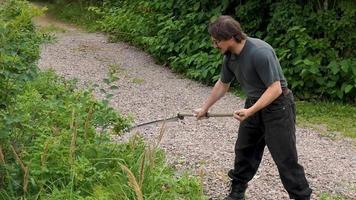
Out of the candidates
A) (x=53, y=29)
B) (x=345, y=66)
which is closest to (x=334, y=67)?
(x=345, y=66)

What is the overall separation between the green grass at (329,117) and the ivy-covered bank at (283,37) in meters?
0.29

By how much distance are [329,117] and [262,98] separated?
4.93 meters

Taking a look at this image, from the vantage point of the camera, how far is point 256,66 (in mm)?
4504

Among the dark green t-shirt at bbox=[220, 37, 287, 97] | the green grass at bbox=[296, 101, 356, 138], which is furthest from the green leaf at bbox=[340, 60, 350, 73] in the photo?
the dark green t-shirt at bbox=[220, 37, 287, 97]

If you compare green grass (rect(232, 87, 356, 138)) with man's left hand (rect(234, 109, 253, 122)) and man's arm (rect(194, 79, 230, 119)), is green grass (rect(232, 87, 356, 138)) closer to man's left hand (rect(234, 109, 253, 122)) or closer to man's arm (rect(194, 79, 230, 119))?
man's arm (rect(194, 79, 230, 119))

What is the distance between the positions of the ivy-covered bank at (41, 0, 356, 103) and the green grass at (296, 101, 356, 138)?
0.96 ft

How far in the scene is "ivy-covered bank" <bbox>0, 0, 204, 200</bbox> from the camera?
424cm

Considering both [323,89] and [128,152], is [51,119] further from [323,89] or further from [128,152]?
[323,89]

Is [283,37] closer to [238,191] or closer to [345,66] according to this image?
[345,66]

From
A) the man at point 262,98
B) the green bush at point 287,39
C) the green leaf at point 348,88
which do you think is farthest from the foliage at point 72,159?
the green bush at point 287,39

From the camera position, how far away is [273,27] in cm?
1066

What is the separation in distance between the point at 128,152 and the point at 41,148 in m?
→ 0.86

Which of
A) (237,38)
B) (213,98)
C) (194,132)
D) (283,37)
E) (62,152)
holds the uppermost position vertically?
(237,38)

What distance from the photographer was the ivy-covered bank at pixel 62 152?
424 cm
